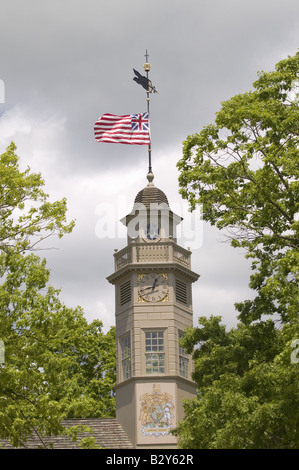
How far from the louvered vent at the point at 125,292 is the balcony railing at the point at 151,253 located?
1037 mm

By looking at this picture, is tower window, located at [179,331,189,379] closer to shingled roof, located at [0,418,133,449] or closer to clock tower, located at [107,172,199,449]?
clock tower, located at [107,172,199,449]

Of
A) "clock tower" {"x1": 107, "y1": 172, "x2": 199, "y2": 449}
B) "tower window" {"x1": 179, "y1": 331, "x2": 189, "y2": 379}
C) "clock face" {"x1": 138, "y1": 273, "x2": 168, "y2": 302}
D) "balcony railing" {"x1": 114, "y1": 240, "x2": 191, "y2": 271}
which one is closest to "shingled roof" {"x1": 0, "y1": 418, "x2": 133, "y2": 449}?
"clock tower" {"x1": 107, "y1": 172, "x2": 199, "y2": 449}

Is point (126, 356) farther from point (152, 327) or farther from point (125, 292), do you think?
point (125, 292)

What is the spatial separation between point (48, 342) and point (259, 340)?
6594 mm

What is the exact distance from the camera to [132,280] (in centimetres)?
4394

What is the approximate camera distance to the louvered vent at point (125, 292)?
44203 millimetres

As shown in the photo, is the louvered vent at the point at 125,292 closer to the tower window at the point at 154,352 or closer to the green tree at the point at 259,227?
the tower window at the point at 154,352

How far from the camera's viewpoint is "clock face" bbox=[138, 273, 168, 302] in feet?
143

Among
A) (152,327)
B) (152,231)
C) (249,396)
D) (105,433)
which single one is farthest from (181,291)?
(249,396)

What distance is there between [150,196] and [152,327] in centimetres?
766

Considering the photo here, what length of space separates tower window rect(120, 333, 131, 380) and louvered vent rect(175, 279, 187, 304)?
320 cm

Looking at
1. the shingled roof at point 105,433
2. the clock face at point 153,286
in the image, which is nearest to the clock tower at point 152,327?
the clock face at point 153,286
